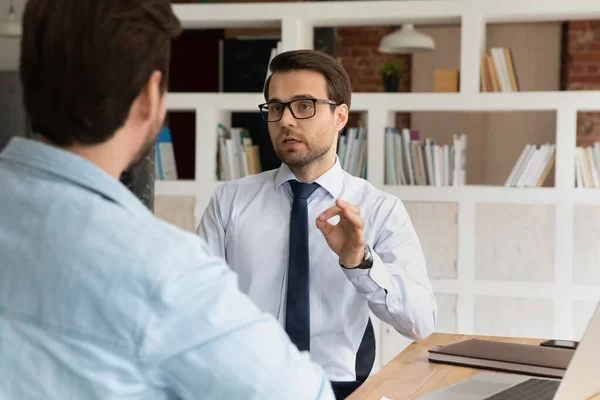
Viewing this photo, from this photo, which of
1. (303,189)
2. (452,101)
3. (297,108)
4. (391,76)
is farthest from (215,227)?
(391,76)

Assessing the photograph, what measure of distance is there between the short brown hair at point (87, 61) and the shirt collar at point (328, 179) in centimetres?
147

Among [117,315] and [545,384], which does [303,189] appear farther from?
[117,315]

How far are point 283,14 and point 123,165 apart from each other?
3.31 m

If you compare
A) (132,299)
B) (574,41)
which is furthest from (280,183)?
(574,41)

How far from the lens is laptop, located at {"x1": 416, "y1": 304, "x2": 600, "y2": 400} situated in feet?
4.17

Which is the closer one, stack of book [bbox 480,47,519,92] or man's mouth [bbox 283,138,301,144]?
man's mouth [bbox 283,138,301,144]

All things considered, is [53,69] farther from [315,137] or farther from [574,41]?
[574,41]

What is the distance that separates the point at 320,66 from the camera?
7.72 feet

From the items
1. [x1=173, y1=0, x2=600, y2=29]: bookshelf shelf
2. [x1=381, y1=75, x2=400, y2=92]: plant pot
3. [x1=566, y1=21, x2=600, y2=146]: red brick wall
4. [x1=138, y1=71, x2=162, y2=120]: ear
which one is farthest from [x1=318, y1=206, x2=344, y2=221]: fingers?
[x1=566, y1=21, x2=600, y2=146]: red brick wall

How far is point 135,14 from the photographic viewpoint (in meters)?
0.80

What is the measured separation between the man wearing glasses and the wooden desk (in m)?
0.25

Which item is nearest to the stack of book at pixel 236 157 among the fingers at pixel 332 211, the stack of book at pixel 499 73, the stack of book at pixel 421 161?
the stack of book at pixel 421 161

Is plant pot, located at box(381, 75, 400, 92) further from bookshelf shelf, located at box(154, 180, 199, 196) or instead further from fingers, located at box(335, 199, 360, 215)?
fingers, located at box(335, 199, 360, 215)

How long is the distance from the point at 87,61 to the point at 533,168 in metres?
3.40
